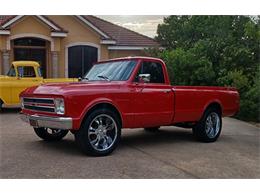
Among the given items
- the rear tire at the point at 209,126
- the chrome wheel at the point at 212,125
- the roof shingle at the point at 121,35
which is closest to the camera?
the rear tire at the point at 209,126

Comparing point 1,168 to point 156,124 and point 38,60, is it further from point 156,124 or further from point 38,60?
point 38,60

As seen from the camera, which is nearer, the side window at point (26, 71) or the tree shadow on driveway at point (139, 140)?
the tree shadow on driveway at point (139, 140)

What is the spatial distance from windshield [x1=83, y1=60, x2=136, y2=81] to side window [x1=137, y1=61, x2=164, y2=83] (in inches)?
9.0

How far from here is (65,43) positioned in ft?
38.3

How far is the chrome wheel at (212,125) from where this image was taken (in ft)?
29.2

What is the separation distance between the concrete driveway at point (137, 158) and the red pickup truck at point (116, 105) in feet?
1.16

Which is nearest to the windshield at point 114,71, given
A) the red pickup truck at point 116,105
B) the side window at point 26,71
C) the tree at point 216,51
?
the red pickup truck at point 116,105

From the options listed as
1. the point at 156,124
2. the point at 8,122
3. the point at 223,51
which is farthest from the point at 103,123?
the point at 223,51

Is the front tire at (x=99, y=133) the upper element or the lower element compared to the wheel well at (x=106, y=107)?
lower

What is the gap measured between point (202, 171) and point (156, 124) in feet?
5.62

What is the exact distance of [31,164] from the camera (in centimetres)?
620

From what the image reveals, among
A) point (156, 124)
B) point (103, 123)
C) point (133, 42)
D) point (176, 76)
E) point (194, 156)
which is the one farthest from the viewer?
point (133, 42)

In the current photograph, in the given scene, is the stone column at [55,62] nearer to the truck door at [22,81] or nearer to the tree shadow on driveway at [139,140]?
the truck door at [22,81]

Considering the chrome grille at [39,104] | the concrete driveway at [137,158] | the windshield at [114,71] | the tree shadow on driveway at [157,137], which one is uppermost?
the windshield at [114,71]
